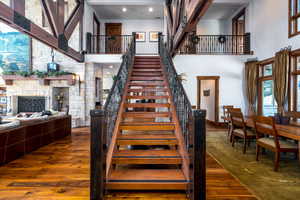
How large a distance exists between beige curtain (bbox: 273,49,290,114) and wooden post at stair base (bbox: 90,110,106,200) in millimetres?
5562

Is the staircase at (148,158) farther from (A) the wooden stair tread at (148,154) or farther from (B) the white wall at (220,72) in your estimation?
(B) the white wall at (220,72)

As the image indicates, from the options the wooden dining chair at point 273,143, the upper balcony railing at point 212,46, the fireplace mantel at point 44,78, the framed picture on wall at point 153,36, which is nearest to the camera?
the wooden dining chair at point 273,143

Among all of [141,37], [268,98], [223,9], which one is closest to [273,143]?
[268,98]

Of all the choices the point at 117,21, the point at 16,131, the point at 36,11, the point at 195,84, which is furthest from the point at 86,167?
the point at 117,21

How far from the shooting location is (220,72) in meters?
7.53

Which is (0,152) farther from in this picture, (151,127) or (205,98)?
(205,98)

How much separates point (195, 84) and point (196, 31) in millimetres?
3484

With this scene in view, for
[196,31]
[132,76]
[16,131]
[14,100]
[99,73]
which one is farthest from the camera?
[196,31]

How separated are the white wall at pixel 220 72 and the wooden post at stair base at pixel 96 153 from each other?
20.1 ft

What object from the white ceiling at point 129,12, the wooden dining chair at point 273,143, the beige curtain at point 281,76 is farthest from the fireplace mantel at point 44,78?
the beige curtain at point 281,76

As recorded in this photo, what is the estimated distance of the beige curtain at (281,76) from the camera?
5.10 metres

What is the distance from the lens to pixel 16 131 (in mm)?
3408

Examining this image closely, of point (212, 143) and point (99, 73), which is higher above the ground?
point (99, 73)

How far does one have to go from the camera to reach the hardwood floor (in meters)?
2.20
